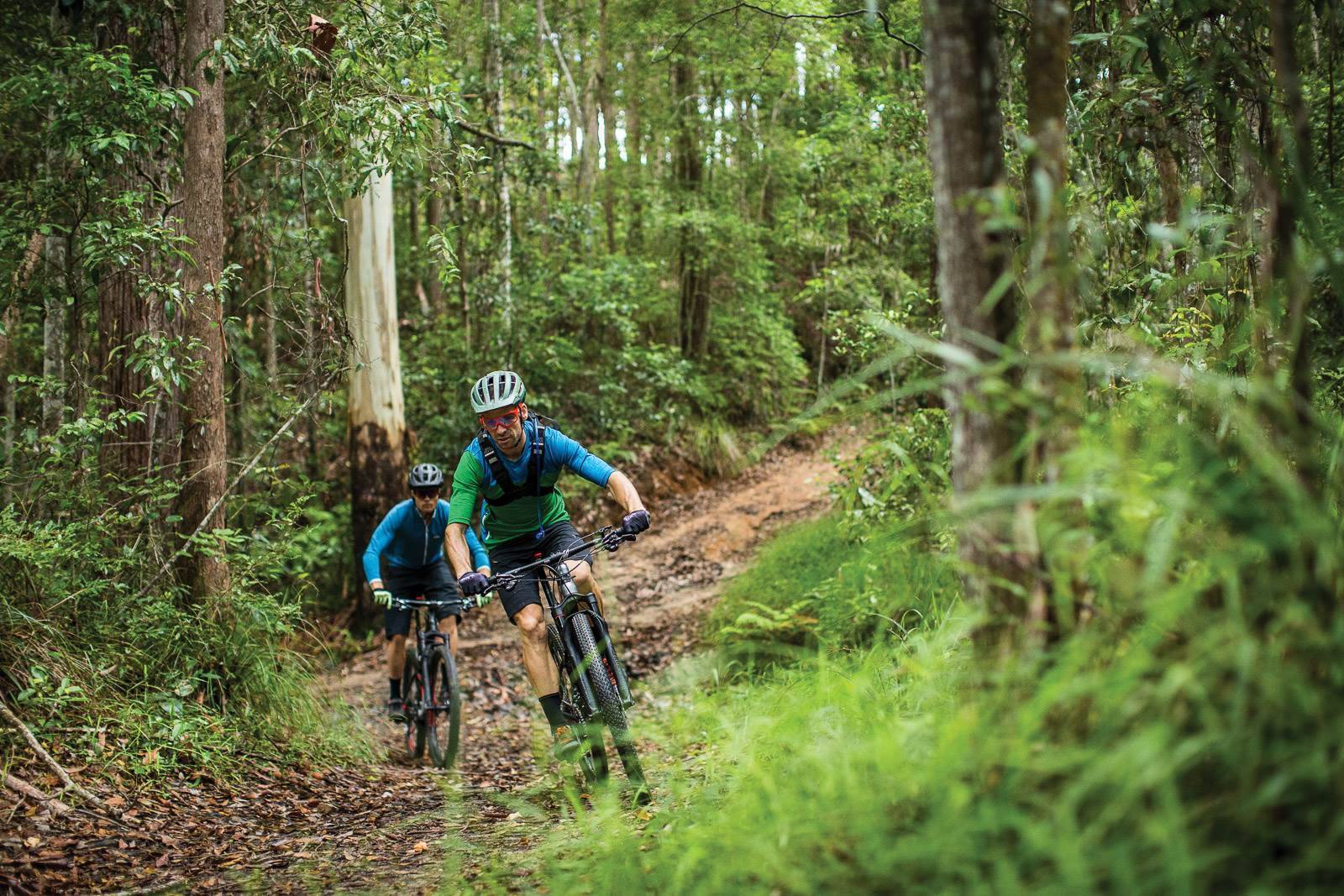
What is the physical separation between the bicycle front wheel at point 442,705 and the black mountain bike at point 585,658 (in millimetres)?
2110

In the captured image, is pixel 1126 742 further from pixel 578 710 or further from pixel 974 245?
pixel 578 710

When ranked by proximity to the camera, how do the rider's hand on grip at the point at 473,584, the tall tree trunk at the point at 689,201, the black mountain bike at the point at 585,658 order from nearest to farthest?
the black mountain bike at the point at 585,658 → the rider's hand on grip at the point at 473,584 → the tall tree trunk at the point at 689,201

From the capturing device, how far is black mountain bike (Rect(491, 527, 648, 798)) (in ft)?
17.1

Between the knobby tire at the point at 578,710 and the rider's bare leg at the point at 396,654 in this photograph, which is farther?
the rider's bare leg at the point at 396,654

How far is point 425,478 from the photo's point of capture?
7781 mm

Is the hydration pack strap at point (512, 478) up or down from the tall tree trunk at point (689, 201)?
down

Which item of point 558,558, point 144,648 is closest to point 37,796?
point 144,648

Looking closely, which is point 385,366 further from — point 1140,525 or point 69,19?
point 1140,525

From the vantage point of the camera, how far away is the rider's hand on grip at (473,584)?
5430 mm

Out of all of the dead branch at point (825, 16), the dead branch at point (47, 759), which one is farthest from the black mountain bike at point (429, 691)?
the dead branch at point (825, 16)

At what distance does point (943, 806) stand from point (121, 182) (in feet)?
26.6

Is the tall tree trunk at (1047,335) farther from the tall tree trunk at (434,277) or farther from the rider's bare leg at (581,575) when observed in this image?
the tall tree trunk at (434,277)

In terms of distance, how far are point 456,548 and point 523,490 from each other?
0.52 m

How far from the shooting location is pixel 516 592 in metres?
5.74
